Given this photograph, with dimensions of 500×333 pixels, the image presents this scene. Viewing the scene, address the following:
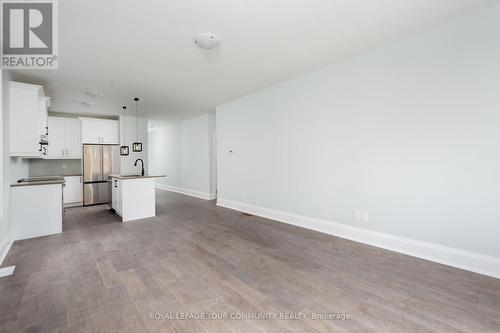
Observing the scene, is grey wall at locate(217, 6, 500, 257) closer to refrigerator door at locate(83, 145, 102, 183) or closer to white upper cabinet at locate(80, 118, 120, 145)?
white upper cabinet at locate(80, 118, 120, 145)

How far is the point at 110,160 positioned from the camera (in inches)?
263

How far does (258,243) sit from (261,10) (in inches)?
119

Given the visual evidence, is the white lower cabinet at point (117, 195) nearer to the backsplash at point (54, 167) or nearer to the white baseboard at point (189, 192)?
the backsplash at point (54, 167)

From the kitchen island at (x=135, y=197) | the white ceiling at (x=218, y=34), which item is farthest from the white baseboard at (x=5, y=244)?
the white ceiling at (x=218, y=34)

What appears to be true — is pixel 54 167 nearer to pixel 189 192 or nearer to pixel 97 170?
pixel 97 170

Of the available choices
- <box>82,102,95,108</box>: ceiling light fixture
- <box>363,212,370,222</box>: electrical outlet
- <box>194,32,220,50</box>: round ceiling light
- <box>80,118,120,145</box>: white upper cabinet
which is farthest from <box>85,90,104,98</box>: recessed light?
<box>363,212,370,222</box>: electrical outlet

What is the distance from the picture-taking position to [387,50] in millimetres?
3041

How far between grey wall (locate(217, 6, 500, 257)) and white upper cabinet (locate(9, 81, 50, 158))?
434 centimetres

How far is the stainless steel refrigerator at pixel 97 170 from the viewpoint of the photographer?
628 centimetres

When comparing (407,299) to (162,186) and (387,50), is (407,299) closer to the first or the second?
(387,50)

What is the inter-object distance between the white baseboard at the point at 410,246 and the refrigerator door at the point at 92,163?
5604 mm

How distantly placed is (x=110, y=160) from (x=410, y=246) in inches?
296

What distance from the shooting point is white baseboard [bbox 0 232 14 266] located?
2909mm


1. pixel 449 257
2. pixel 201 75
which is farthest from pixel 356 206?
pixel 201 75
